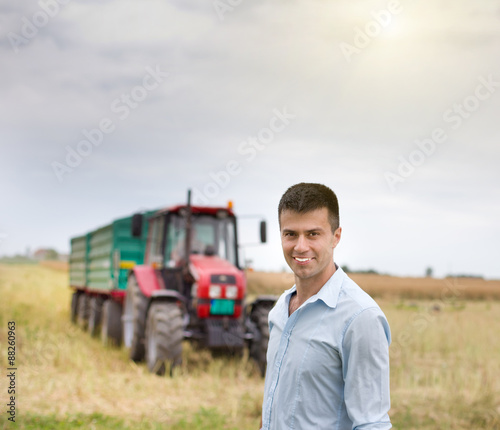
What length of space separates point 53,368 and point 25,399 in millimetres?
1688

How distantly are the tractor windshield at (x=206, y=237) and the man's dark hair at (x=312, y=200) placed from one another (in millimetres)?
6623

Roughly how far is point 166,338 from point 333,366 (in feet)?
19.5

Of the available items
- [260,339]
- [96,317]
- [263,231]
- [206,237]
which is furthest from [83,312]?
[263,231]

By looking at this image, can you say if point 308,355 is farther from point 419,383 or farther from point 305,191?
point 419,383

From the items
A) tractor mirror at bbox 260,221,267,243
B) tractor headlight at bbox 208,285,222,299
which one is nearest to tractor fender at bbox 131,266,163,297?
tractor headlight at bbox 208,285,222,299

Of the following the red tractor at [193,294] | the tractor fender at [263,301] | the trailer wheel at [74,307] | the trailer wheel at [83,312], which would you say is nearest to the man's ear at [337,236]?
the red tractor at [193,294]

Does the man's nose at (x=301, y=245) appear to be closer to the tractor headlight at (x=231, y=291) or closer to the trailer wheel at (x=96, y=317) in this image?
the tractor headlight at (x=231, y=291)

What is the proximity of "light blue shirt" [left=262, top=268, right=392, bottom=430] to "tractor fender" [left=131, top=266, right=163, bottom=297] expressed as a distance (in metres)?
6.47

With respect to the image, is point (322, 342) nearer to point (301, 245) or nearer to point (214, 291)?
point (301, 245)

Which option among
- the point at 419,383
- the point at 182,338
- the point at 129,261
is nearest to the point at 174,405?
the point at 182,338

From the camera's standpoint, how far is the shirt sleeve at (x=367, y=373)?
1.89 m

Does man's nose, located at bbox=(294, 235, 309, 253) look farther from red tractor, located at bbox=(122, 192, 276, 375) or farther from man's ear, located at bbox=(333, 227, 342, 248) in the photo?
red tractor, located at bbox=(122, 192, 276, 375)

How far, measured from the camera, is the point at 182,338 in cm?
780

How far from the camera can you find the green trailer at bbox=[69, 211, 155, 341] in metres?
11.4
